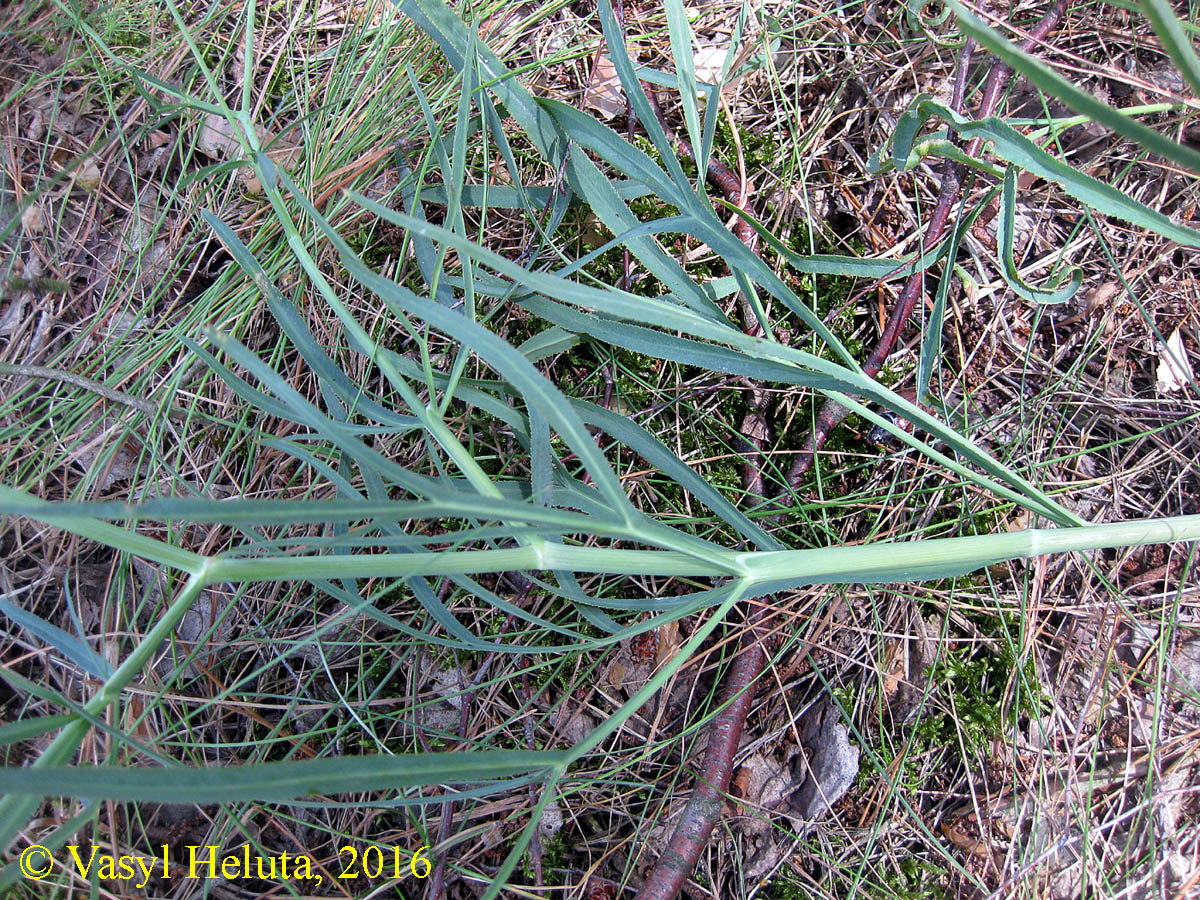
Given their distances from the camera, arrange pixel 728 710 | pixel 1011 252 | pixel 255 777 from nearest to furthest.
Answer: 1. pixel 255 777
2. pixel 1011 252
3. pixel 728 710

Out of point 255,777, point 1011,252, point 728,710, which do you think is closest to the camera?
point 255,777

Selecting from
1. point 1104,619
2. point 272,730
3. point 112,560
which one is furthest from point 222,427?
point 1104,619

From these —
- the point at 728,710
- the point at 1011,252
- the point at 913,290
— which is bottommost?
the point at 728,710

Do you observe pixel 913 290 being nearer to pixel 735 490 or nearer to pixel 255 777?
pixel 735 490

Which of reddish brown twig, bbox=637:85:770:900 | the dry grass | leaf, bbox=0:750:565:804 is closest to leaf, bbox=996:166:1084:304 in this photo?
the dry grass

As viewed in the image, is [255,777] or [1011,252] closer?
[255,777]

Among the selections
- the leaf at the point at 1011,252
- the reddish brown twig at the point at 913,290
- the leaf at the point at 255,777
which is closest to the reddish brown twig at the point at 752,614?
the reddish brown twig at the point at 913,290

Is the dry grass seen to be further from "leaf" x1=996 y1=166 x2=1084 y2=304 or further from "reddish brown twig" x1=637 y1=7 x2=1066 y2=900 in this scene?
"leaf" x1=996 y1=166 x2=1084 y2=304

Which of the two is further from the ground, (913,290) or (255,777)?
(255,777)

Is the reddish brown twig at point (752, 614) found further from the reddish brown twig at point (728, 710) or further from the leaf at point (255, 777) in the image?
the leaf at point (255, 777)

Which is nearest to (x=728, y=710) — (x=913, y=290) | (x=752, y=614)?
(x=752, y=614)
